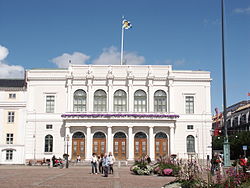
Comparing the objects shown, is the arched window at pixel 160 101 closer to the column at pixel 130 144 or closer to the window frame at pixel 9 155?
the column at pixel 130 144

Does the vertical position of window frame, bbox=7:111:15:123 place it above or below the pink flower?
above

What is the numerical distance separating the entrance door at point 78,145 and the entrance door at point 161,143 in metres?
11.0

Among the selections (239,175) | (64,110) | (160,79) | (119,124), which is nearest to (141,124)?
(119,124)

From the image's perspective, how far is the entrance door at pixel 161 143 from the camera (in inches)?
2185

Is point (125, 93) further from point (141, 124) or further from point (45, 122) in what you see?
point (45, 122)

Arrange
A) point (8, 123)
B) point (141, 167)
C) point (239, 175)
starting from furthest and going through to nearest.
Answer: point (8, 123), point (141, 167), point (239, 175)

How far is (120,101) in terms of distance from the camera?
56625mm

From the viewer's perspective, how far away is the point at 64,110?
184 feet

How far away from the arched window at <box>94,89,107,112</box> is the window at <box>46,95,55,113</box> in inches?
255

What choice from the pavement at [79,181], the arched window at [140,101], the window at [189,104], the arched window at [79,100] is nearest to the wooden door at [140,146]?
the arched window at [140,101]

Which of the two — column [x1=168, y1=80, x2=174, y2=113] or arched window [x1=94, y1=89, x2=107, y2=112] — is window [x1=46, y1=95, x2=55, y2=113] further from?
column [x1=168, y1=80, x2=174, y2=113]

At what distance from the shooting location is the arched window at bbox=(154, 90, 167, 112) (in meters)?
56.5

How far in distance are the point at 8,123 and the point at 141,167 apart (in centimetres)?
3036

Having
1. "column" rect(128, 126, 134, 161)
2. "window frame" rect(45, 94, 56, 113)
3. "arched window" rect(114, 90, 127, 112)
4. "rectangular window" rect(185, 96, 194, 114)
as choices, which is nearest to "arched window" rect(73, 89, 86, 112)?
"window frame" rect(45, 94, 56, 113)
